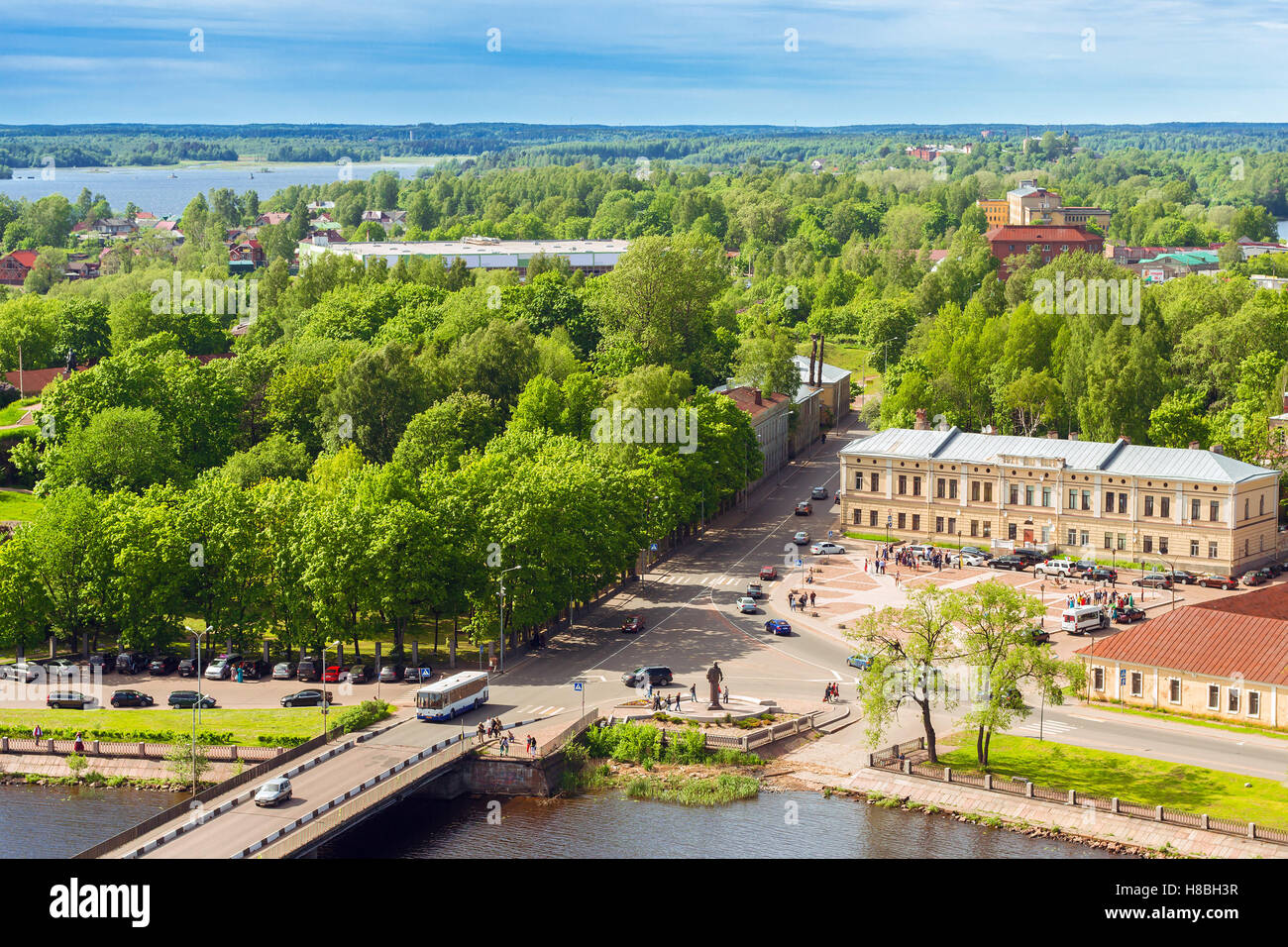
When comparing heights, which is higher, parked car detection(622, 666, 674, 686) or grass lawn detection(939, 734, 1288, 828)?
parked car detection(622, 666, 674, 686)

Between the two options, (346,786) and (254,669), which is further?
(254,669)

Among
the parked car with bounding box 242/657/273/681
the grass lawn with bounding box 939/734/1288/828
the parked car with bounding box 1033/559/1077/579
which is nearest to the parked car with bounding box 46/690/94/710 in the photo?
the parked car with bounding box 242/657/273/681

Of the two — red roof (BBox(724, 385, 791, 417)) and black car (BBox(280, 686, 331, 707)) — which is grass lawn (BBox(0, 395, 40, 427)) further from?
black car (BBox(280, 686, 331, 707))

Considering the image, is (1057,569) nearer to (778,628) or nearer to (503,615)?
(778,628)

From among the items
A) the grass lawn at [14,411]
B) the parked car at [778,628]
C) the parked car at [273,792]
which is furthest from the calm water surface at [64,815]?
the grass lawn at [14,411]

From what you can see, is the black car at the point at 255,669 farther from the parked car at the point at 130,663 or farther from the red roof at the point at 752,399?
the red roof at the point at 752,399

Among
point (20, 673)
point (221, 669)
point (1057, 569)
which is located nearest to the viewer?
point (20, 673)

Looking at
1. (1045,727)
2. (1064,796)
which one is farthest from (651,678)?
(1064,796)
